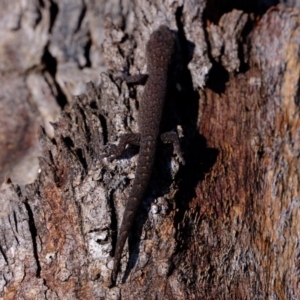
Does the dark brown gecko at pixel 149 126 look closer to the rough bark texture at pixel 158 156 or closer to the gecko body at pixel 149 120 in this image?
the gecko body at pixel 149 120

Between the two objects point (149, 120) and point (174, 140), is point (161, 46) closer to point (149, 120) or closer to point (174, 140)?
point (149, 120)

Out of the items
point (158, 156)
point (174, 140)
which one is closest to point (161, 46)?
point (174, 140)

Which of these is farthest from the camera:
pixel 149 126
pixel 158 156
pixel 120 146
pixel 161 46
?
pixel 161 46

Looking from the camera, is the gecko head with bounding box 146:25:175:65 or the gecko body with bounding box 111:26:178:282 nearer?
the gecko body with bounding box 111:26:178:282

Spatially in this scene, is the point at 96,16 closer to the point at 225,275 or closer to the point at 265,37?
the point at 265,37

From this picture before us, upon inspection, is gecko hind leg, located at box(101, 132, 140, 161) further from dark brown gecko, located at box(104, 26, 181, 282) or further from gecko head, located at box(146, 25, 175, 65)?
gecko head, located at box(146, 25, 175, 65)

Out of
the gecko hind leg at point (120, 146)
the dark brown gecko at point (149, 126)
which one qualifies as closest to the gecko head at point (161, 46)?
the dark brown gecko at point (149, 126)

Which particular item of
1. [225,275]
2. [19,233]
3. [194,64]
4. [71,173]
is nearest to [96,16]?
[194,64]

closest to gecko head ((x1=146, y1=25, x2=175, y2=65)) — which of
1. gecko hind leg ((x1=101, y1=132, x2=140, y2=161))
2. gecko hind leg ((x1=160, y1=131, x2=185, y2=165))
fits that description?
gecko hind leg ((x1=160, y1=131, x2=185, y2=165))

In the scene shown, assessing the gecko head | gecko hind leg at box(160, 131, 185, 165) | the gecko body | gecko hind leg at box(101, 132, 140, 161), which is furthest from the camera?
the gecko head
